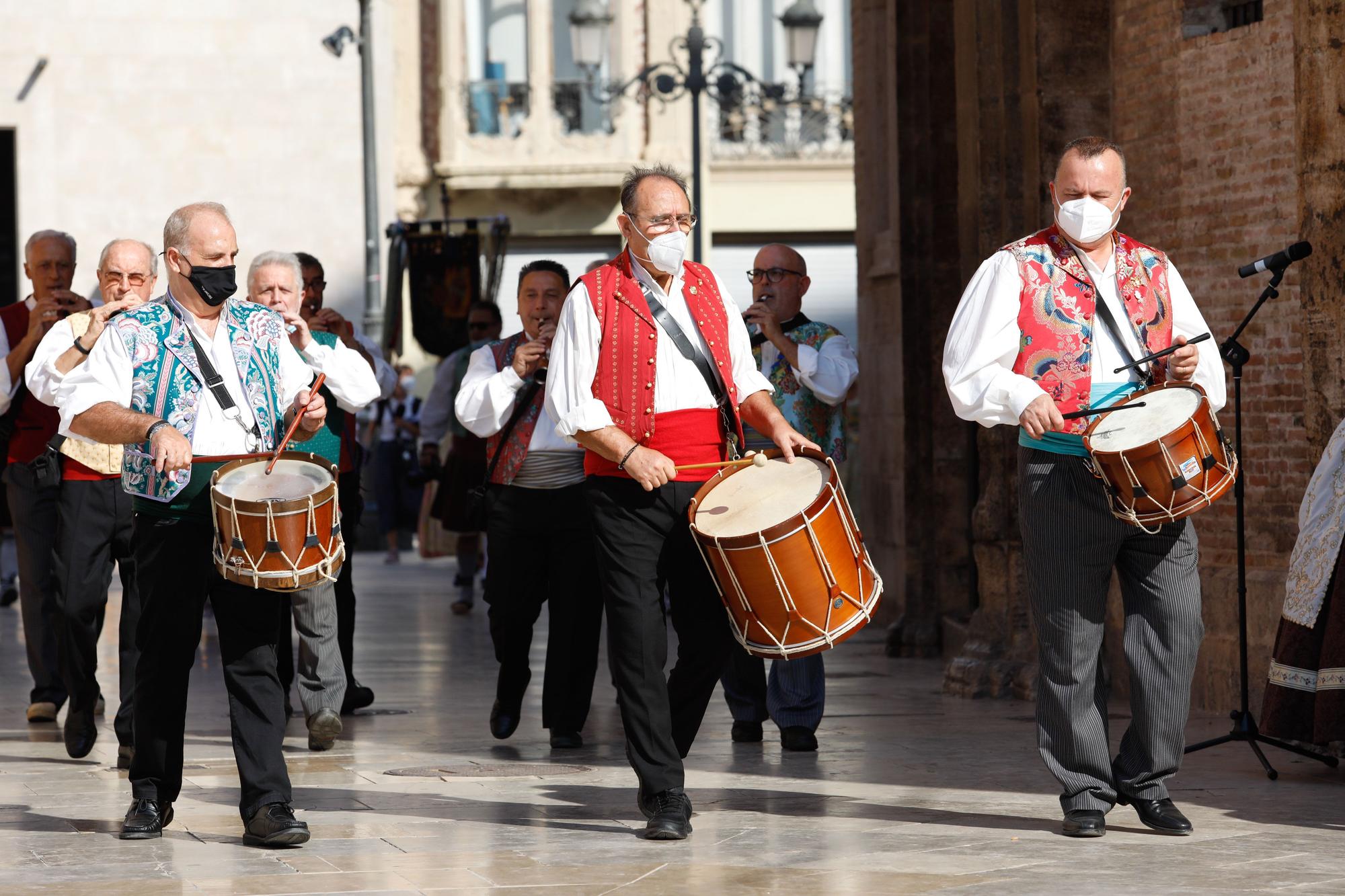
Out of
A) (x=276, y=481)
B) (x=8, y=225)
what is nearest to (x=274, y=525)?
(x=276, y=481)

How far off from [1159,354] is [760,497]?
1.22 meters

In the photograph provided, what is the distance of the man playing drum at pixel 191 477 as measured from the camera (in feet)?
21.8

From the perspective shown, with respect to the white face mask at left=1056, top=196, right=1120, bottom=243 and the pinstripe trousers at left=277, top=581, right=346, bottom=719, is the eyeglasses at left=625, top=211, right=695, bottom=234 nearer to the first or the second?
the white face mask at left=1056, top=196, right=1120, bottom=243

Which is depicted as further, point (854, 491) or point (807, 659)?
point (854, 491)

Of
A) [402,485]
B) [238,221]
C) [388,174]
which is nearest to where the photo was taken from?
[402,485]

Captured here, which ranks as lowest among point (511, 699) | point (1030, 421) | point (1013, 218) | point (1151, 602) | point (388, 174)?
point (511, 699)

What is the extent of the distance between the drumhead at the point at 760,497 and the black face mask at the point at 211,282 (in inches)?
60.8

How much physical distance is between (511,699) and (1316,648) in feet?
10.4

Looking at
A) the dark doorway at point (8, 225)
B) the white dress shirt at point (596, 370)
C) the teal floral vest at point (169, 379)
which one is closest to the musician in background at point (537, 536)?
the white dress shirt at point (596, 370)

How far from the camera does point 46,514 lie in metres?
9.41

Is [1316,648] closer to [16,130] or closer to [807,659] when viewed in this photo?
[807,659]

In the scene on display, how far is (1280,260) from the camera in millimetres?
7664

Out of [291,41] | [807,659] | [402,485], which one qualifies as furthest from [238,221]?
[807,659]

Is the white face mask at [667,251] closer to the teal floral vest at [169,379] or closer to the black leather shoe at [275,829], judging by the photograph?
the teal floral vest at [169,379]
